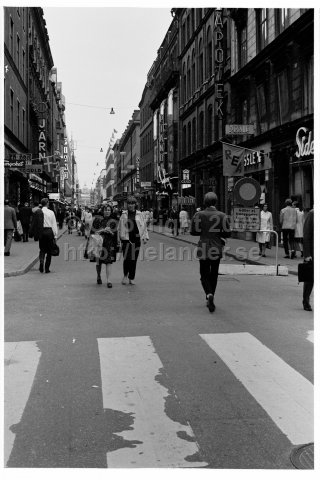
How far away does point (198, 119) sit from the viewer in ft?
131

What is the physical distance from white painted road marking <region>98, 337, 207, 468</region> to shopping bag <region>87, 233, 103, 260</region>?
517cm

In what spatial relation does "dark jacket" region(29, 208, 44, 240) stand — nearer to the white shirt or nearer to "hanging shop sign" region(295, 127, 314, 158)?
the white shirt

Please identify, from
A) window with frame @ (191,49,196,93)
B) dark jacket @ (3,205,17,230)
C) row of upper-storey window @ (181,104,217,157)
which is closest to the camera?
dark jacket @ (3,205,17,230)

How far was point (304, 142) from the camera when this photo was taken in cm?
2056

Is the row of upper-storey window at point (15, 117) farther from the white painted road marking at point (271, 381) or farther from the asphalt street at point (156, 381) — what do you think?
the white painted road marking at point (271, 381)

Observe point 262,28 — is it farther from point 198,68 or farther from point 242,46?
point 198,68

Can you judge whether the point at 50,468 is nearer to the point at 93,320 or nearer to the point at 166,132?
the point at 93,320

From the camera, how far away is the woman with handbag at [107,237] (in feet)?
39.4

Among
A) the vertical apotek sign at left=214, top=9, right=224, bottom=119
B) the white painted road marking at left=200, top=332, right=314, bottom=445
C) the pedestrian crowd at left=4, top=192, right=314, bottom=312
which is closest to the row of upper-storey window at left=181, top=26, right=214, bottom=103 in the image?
the vertical apotek sign at left=214, top=9, right=224, bottom=119

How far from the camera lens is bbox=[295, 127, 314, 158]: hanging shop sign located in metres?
19.9

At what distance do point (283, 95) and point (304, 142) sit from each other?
3.59 m
